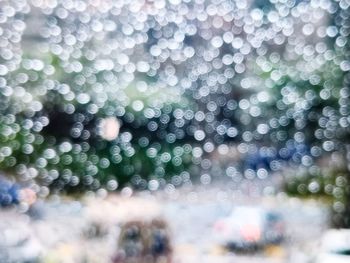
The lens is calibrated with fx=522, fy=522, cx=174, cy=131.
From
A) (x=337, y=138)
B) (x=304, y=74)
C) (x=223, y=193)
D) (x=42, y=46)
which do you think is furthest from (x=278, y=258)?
(x=42, y=46)

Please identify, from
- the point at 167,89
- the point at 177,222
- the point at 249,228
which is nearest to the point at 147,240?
the point at 177,222

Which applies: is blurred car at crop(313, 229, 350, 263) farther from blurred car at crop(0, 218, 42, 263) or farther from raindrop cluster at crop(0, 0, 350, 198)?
blurred car at crop(0, 218, 42, 263)

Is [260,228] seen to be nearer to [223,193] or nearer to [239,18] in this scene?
[223,193]

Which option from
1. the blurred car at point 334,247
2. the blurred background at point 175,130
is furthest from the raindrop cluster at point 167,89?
the blurred car at point 334,247

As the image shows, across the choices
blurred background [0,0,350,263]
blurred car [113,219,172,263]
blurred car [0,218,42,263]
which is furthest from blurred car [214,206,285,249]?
blurred car [0,218,42,263]

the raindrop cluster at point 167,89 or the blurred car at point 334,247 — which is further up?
the raindrop cluster at point 167,89

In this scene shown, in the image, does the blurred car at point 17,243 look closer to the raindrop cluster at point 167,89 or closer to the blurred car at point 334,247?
the raindrop cluster at point 167,89

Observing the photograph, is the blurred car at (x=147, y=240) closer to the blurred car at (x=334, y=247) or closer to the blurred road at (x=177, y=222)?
the blurred road at (x=177, y=222)
